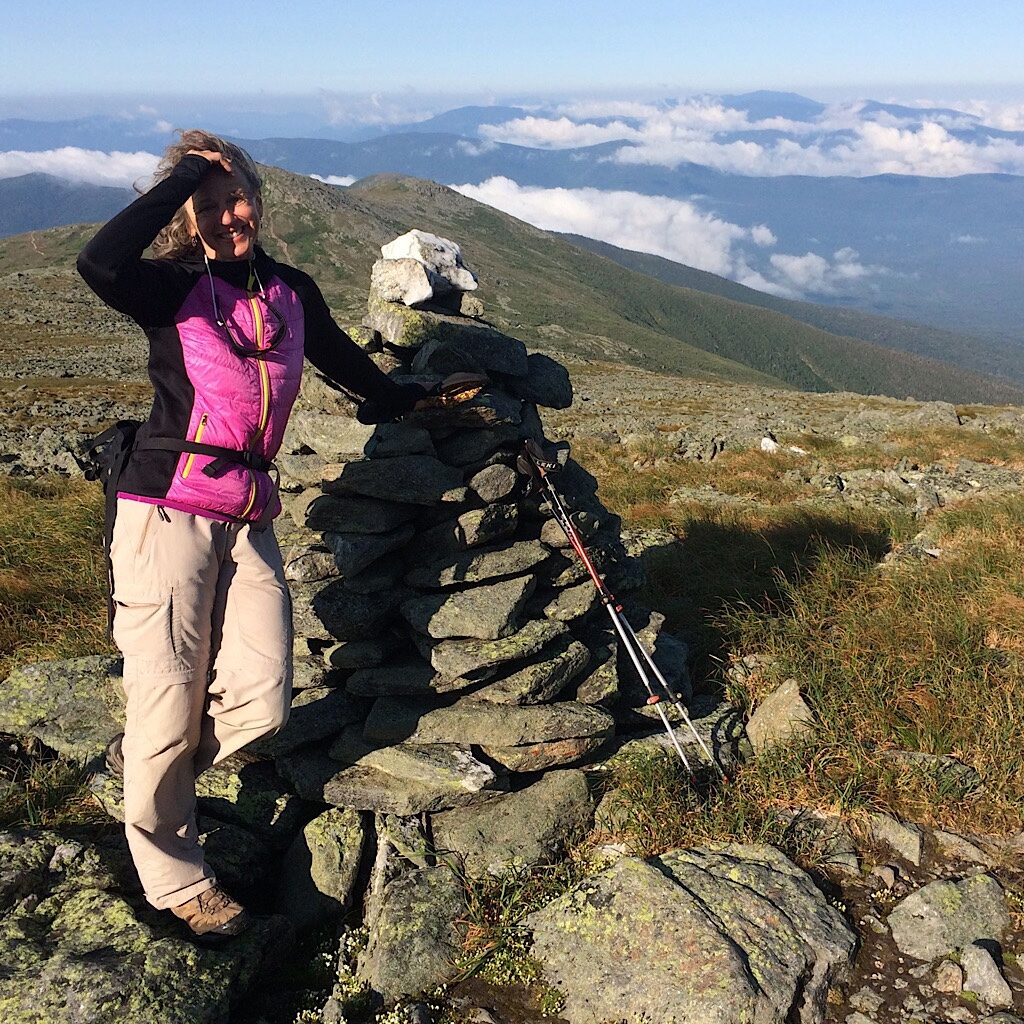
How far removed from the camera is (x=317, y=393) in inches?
321

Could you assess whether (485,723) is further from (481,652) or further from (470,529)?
(470,529)

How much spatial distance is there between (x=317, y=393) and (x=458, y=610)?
2.85 meters

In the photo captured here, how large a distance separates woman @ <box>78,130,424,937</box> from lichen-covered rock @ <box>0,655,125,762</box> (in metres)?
2.26

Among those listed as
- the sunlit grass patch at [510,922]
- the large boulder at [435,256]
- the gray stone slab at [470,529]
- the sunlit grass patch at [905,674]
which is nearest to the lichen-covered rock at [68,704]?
the gray stone slab at [470,529]

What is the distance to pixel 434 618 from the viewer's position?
7.09 meters

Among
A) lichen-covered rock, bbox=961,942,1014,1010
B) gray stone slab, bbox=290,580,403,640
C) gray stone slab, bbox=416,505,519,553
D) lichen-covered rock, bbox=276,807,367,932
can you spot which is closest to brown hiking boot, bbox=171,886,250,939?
lichen-covered rock, bbox=276,807,367,932

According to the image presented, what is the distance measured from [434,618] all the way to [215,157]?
405 cm

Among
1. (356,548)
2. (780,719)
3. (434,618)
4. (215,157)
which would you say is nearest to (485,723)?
(434,618)

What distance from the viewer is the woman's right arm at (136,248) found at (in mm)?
4605

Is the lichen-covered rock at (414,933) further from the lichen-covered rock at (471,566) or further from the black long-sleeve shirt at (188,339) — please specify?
the black long-sleeve shirt at (188,339)

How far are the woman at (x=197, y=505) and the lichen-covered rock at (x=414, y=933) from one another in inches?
40.3

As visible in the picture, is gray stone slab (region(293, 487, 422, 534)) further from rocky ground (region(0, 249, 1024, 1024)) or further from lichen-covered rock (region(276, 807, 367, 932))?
lichen-covered rock (region(276, 807, 367, 932))

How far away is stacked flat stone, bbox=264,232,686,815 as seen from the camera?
6.81 metres

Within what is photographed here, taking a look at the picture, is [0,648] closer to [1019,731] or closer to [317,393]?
[317,393]
